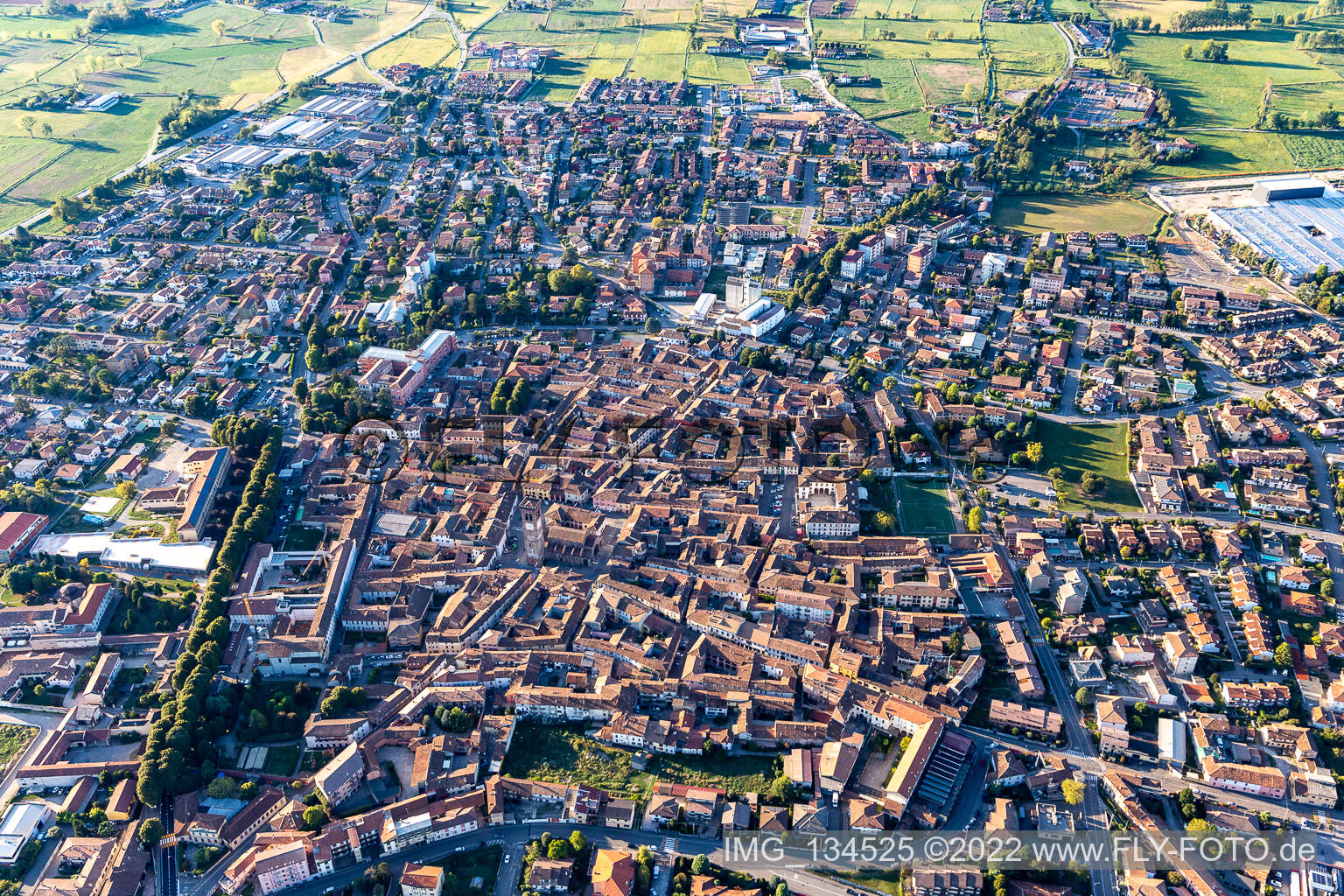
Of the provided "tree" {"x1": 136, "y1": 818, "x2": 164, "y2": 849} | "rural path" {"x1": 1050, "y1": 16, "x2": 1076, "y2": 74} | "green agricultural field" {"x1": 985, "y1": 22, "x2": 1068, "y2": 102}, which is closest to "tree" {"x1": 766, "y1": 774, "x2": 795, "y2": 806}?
"tree" {"x1": 136, "y1": 818, "x2": 164, "y2": 849}

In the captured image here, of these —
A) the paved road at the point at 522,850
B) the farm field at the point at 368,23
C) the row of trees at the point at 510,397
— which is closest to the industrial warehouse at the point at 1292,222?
the row of trees at the point at 510,397

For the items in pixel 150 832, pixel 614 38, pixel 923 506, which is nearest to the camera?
pixel 150 832

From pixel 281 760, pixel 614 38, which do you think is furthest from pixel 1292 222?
pixel 281 760

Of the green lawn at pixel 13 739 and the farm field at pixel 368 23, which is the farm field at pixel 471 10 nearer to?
the farm field at pixel 368 23

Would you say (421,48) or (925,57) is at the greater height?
(421,48)

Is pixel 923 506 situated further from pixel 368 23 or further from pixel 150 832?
pixel 368 23

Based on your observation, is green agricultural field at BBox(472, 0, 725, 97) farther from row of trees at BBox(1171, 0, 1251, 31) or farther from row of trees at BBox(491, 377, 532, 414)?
row of trees at BBox(491, 377, 532, 414)

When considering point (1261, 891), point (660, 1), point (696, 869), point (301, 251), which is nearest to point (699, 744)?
point (696, 869)
